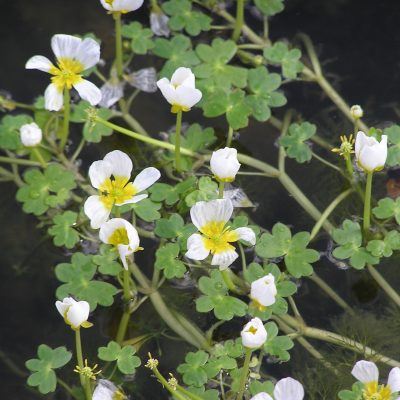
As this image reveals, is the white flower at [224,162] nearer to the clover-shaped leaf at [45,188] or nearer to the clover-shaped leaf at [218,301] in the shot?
the clover-shaped leaf at [218,301]

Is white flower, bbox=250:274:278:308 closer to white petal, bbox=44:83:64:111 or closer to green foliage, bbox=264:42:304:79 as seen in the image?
white petal, bbox=44:83:64:111

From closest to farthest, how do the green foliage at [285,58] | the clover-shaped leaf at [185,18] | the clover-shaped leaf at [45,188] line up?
1. the clover-shaped leaf at [45,188]
2. the green foliage at [285,58]
3. the clover-shaped leaf at [185,18]

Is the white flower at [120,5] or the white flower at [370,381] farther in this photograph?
the white flower at [120,5]

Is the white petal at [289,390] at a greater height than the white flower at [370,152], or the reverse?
the white flower at [370,152]

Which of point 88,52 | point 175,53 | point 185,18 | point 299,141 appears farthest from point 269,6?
point 88,52

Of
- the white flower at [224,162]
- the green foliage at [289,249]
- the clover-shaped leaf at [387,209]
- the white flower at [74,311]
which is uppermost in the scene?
the white flower at [224,162]

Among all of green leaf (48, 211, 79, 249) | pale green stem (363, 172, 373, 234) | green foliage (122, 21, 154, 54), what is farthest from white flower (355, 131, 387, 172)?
green foliage (122, 21, 154, 54)

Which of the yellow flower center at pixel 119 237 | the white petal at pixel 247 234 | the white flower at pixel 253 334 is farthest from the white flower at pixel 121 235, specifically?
the white flower at pixel 253 334
